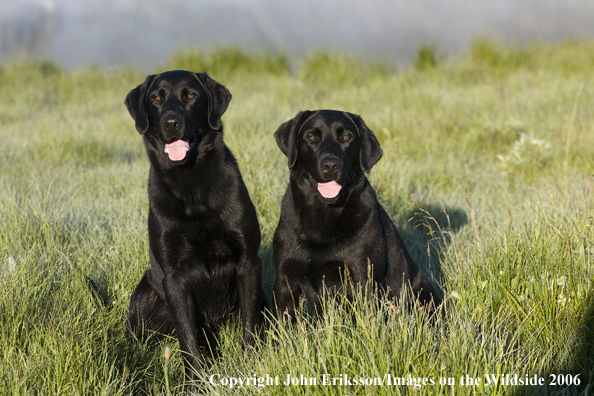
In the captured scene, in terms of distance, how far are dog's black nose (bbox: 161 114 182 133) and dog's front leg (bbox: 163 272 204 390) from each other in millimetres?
760

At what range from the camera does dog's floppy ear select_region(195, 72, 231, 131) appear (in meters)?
2.95

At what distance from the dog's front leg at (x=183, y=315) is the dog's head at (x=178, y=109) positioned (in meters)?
0.64

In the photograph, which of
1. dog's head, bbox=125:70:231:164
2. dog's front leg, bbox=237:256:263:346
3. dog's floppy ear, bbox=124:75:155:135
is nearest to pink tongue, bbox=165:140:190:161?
dog's head, bbox=125:70:231:164

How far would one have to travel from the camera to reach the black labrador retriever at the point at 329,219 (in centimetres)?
278

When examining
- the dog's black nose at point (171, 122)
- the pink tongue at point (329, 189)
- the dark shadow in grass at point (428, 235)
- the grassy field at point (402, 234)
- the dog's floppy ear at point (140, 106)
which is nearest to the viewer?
the grassy field at point (402, 234)

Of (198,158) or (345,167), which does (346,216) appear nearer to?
(345,167)

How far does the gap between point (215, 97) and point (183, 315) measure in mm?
1222

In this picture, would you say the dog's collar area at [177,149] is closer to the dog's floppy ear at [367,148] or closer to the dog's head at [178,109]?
the dog's head at [178,109]

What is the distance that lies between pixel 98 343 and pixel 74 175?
145 inches

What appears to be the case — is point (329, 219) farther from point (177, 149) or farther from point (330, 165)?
point (177, 149)

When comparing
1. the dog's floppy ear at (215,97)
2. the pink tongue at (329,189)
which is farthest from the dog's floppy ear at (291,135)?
the dog's floppy ear at (215,97)

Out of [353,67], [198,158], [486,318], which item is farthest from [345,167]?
[353,67]

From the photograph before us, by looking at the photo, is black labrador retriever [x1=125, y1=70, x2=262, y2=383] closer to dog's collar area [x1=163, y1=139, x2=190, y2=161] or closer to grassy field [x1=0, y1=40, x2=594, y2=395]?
dog's collar area [x1=163, y1=139, x2=190, y2=161]

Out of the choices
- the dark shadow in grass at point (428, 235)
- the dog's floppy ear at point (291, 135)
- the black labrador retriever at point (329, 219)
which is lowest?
the dark shadow in grass at point (428, 235)
